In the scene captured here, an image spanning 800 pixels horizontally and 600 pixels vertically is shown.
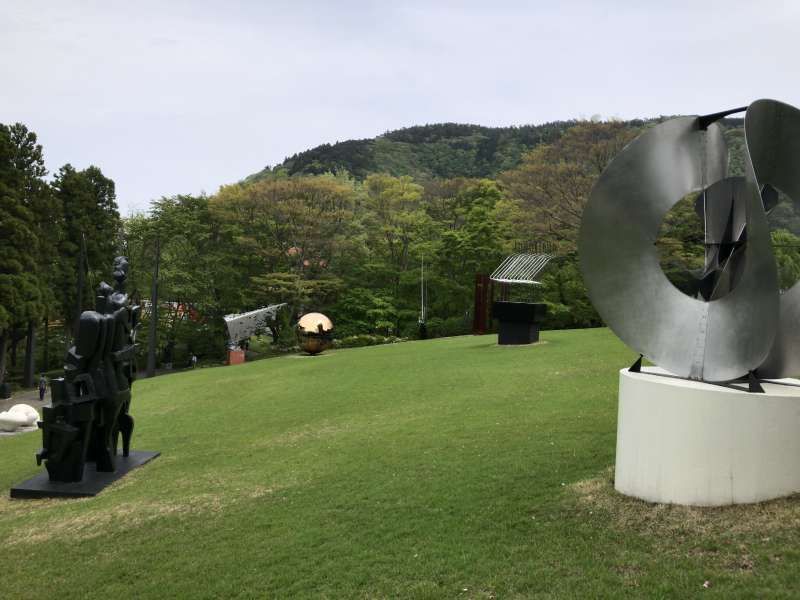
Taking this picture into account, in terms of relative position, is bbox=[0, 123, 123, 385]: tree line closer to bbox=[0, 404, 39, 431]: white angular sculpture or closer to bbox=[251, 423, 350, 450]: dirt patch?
bbox=[0, 404, 39, 431]: white angular sculpture

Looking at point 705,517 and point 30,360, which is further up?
point 705,517

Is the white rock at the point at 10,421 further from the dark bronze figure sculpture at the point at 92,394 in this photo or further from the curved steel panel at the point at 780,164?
the curved steel panel at the point at 780,164

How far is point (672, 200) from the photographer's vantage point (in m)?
7.56

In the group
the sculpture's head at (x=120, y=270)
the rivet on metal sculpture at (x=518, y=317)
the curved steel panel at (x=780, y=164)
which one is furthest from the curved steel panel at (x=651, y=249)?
the rivet on metal sculpture at (x=518, y=317)

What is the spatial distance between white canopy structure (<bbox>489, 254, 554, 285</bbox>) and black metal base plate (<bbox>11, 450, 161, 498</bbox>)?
14.7m

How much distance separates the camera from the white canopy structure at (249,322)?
33.1 m

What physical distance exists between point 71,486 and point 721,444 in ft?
29.3

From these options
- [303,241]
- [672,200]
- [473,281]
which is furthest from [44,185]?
[672,200]

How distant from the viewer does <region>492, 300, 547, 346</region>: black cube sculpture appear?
71.0 ft

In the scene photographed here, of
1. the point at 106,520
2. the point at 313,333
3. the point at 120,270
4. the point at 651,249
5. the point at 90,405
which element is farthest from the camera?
the point at 313,333

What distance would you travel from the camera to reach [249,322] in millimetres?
34125

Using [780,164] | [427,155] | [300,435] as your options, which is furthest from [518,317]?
[427,155]

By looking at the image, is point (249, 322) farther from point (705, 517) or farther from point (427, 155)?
point (427, 155)

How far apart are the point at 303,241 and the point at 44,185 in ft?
41.1
